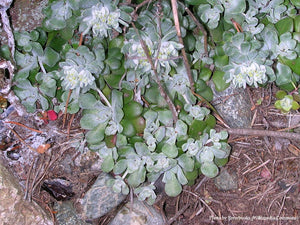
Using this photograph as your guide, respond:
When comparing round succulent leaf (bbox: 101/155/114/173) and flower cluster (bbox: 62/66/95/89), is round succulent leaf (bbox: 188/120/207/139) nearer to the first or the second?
round succulent leaf (bbox: 101/155/114/173)

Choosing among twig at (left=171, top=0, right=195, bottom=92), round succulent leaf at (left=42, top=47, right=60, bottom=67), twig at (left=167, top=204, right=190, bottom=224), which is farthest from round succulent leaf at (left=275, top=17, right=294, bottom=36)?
round succulent leaf at (left=42, top=47, right=60, bottom=67)

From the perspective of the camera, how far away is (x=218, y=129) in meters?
2.13

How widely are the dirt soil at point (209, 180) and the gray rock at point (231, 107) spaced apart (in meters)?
0.08

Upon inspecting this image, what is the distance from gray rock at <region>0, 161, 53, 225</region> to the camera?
2113 millimetres

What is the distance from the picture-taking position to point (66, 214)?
7.56 ft

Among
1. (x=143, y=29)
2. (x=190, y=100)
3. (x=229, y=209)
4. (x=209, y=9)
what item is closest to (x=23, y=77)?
(x=143, y=29)

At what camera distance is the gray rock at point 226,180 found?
2258 millimetres

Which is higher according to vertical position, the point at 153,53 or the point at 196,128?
the point at 153,53

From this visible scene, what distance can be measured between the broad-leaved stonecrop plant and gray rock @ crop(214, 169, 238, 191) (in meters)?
0.19

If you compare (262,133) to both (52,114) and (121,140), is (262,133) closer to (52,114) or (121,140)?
(121,140)

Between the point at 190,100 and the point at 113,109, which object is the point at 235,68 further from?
the point at 113,109

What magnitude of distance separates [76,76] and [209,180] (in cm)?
116

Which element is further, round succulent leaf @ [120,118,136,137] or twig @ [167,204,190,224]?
twig @ [167,204,190,224]

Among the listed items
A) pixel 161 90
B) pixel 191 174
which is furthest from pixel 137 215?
pixel 161 90
